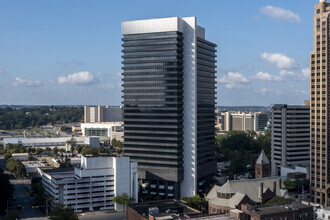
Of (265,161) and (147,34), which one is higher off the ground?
(147,34)

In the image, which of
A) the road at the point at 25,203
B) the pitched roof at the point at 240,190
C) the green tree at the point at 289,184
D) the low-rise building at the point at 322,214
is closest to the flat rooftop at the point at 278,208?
the low-rise building at the point at 322,214

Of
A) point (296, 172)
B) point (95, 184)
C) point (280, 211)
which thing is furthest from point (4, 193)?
point (296, 172)

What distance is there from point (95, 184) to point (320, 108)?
85.5 m

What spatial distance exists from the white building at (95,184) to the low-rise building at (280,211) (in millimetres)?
59485

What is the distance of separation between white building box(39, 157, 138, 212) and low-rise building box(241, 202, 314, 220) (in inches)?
2342

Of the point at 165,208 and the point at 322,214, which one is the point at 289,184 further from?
the point at 165,208

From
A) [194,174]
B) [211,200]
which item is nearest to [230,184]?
[211,200]

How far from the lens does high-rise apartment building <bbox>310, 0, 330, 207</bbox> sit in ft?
522

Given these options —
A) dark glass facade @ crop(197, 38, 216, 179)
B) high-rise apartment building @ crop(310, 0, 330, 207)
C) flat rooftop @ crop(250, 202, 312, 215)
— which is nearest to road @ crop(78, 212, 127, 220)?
dark glass facade @ crop(197, 38, 216, 179)

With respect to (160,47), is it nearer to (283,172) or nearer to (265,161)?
(265,161)

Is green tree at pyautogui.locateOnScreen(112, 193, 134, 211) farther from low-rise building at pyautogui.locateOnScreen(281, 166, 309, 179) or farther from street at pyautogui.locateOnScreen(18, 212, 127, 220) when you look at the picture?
low-rise building at pyautogui.locateOnScreen(281, 166, 309, 179)

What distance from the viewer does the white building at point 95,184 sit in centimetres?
15400

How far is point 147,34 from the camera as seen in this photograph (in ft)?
574

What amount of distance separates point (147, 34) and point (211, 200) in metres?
73.9
